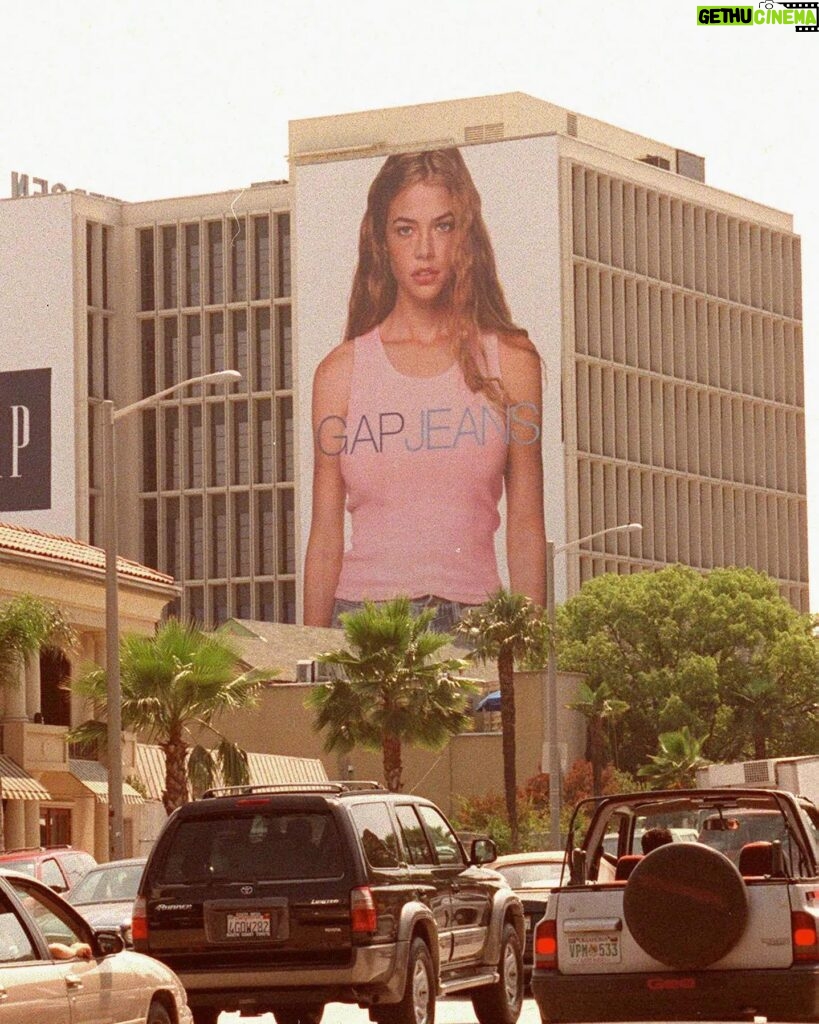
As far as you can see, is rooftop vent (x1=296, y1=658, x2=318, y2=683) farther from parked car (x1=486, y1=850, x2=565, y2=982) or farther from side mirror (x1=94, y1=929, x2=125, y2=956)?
side mirror (x1=94, y1=929, x2=125, y2=956)

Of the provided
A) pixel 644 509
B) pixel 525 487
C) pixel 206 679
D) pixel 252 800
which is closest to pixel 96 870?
pixel 252 800

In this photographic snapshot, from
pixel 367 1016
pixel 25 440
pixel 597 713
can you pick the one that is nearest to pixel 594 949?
pixel 367 1016

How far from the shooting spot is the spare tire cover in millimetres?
15656

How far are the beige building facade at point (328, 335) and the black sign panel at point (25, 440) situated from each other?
1.88ft

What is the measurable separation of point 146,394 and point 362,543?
55.4ft

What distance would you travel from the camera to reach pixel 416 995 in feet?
67.4

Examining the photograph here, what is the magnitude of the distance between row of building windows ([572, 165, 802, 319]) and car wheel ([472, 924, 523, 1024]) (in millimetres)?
107090

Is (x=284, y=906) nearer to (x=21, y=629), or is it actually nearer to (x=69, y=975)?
(x=69, y=975)

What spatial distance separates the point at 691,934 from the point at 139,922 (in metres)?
5.26

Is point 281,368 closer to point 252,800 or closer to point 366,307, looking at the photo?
point 366,307

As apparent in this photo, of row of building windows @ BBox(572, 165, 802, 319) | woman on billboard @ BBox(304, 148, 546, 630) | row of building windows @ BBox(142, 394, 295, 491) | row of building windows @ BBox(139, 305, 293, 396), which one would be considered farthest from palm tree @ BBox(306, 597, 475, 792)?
row of building windows @ BBox(139, 305, 293, 396)

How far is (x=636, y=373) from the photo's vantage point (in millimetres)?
132250

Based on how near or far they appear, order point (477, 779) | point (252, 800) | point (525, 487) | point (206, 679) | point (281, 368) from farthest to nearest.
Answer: point (281, 368) < point (525, 487) < point (477, 779) < point (206, 679) < point (252, 800)

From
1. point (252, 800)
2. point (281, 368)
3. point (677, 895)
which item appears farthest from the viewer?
point (281, 368)
